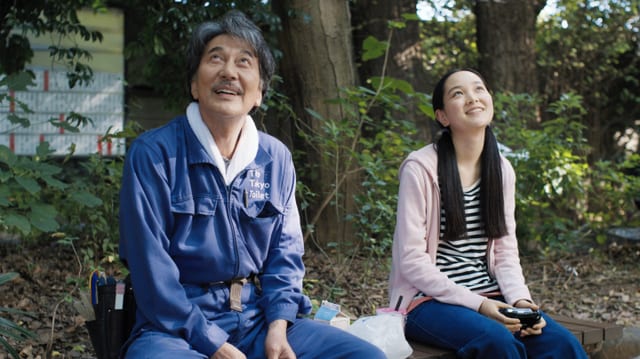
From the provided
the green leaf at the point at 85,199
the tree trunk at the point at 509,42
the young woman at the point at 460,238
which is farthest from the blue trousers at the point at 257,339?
the tree trunk at the point at 509,42

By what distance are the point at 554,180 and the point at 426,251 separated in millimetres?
4044

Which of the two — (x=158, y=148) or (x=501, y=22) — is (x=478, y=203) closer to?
(x=158, y=148)

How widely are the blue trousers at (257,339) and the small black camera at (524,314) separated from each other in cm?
73

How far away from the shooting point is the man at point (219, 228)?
267 cm

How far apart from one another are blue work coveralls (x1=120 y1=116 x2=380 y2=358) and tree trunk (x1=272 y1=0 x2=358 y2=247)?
356 cm

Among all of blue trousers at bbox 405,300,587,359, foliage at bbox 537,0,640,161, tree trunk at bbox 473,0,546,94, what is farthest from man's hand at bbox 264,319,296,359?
foliage at bbox 537,0,640,161

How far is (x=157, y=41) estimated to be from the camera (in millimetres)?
6457

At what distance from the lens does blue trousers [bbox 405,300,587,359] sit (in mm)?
3037

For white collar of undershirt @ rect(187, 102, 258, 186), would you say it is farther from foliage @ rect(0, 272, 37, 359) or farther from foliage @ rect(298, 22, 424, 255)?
foliage @ rect(298, 22, 424, 255)

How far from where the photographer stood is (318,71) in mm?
6723

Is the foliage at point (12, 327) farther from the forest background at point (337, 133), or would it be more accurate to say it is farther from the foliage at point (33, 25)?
the foliage at point (33, 25)

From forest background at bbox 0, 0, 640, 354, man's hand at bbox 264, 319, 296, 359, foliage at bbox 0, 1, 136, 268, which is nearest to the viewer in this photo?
man's hand at bbox 264, 319, 296, 359

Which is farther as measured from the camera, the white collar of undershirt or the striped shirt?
the striped shirt

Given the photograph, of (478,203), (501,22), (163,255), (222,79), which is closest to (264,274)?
(163,255)
